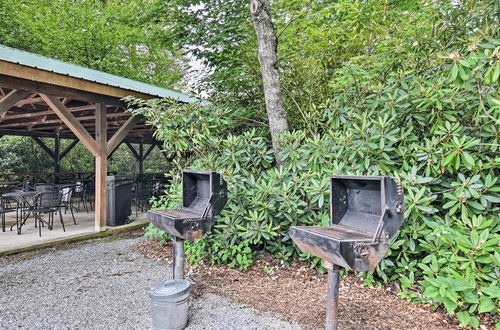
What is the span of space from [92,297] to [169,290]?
1.18 metres

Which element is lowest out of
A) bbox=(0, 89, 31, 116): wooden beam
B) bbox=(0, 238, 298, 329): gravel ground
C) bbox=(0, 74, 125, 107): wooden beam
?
bbox=(0, 238, 298, 329): gravel ground

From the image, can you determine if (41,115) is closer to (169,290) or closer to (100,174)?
(100,174)

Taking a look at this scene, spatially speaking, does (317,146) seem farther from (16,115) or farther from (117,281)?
(16,115)

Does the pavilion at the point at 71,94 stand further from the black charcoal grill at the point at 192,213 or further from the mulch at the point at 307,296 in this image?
the mulch at the point at 307,296

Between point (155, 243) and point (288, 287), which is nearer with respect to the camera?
point (288, 287)

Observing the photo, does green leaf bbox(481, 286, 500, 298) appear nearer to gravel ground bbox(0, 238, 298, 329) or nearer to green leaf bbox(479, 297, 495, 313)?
green leaf bbox(479, 297, 495, 313)

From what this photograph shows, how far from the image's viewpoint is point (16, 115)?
6.88 m

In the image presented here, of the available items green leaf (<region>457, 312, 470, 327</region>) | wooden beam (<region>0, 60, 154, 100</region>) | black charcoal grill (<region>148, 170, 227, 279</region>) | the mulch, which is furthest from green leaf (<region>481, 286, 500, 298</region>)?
wooden beam (<region>0, 60, 154, 100</region>)

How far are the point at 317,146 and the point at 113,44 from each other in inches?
509

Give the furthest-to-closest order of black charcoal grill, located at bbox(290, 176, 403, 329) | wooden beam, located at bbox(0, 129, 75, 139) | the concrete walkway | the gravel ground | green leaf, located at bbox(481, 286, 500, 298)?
wooden beam, located at bbox(0, 129, 75, 139), the concrete walkway, the gravel ground, green leaf, located at bbox(481, 286, 500, 298), black charcoal grill, located at bbox(290, 176, 403, 329)

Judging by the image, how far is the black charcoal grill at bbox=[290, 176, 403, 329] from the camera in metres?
1.62

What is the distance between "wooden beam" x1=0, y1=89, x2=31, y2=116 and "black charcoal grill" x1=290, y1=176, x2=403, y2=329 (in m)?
4.24

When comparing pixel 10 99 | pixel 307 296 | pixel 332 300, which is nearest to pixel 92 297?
pixel 307 296

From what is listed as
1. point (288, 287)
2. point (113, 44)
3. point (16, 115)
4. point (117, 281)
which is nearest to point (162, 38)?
point (16, 115)
